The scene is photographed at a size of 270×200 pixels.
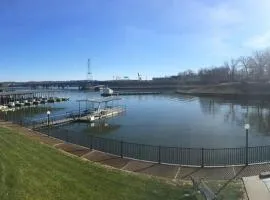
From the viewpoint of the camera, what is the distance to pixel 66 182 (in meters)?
14.5

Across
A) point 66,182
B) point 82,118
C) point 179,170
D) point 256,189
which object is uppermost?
point 66,182

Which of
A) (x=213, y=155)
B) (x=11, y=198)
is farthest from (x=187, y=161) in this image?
(x=11, y=198)

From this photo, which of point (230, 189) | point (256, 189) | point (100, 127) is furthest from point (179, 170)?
point (100, 127)

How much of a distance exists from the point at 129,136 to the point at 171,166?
22.5m

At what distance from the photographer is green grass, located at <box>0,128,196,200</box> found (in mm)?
12453

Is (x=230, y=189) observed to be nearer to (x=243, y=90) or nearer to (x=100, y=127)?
(x=100, y=127)

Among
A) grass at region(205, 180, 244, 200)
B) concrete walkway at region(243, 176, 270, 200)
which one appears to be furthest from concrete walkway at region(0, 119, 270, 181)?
grass at region(205, 180, 244, 200)

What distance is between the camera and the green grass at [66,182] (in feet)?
40.9

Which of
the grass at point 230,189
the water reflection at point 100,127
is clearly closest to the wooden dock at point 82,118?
the water reflection at point 100,127

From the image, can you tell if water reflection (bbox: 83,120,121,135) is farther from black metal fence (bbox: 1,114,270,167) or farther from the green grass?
the green grass

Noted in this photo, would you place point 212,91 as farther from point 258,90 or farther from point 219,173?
point 219,173

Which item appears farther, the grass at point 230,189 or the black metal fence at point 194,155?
the black metal fence at point 194,155

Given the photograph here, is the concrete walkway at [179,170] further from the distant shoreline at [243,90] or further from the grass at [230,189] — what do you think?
the distant shoreline at [243,90]

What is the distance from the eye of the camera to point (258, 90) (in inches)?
5443
